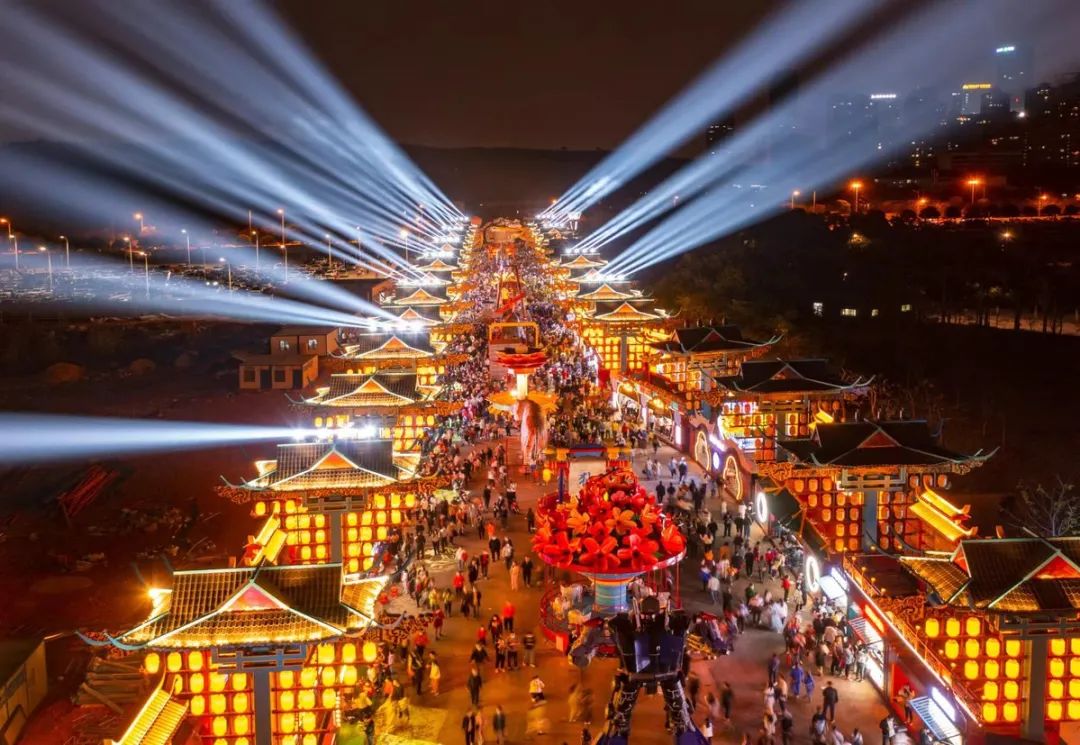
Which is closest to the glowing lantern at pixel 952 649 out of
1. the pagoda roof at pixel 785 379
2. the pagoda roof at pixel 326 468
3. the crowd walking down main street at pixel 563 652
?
the crowd walking down main street at pixel 563 652

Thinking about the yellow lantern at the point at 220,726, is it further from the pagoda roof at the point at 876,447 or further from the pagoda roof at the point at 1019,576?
the pagoda roof at the point at 876,447

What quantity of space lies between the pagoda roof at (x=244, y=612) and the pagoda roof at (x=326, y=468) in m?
6.09

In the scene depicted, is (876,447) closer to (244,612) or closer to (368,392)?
(244,612)

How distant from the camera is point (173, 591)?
1315cm

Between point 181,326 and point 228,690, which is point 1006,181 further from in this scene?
point 228,690

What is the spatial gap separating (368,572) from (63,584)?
486 inches

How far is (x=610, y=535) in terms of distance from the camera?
15797 millimetres

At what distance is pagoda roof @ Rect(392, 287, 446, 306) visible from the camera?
164 feet

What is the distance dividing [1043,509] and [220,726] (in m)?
21.8

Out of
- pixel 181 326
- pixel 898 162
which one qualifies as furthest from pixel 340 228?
pixel 898 162

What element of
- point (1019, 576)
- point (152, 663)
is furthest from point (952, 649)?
point (152, 663)

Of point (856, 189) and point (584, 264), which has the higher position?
point (856, 189)

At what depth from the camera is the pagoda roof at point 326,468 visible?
770 inches

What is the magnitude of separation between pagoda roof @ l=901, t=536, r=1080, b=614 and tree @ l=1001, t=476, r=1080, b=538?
8.53m
